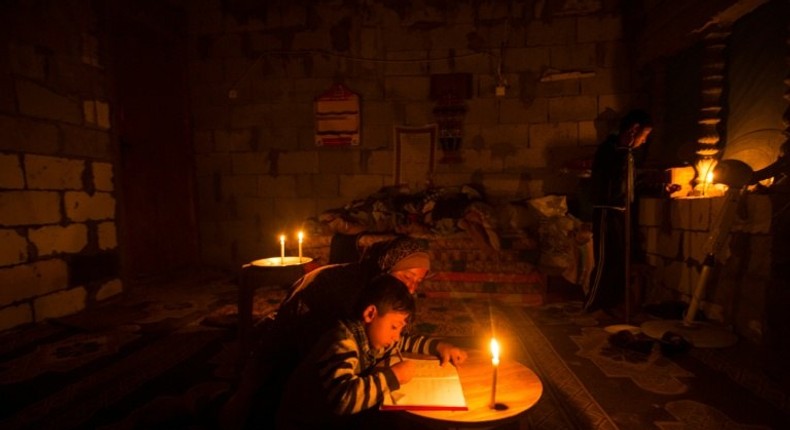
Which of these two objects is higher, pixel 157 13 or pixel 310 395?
pixel 157 13

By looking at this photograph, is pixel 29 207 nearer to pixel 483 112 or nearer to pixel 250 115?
pixel 250 115

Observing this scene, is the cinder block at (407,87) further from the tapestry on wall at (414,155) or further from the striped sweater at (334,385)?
the striped sweater at (334,385)

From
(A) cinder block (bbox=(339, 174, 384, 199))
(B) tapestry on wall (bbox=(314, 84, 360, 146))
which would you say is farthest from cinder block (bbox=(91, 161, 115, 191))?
(A) cinder block (bbox=(339, 174, 384, 199))

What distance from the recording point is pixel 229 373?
2.96 m

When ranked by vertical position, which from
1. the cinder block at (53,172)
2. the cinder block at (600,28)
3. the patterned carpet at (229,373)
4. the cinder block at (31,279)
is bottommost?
the patterned carpet at (229,373)

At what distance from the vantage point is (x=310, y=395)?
147cm

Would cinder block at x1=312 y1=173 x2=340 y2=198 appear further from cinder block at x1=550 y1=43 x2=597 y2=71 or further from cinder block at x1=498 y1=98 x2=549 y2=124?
cinder block at x1=550 y1=43 x2=597 y2=71

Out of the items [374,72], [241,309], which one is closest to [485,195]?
[374,72]

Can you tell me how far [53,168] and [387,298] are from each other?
15.4 ft

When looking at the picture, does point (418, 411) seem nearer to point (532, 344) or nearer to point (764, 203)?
point (532, 344)

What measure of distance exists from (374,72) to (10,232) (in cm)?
506

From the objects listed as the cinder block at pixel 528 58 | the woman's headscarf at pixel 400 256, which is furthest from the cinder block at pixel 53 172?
the cinder block at pixel 528 58

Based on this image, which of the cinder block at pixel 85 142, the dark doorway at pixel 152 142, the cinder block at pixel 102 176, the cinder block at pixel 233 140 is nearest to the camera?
the cinder block at pixel 85 142

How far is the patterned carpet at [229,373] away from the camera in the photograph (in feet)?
7.80
